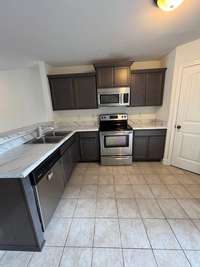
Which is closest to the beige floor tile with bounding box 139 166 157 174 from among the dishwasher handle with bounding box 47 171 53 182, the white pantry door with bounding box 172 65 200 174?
the white pantry door with bounding box 172 65 200 174

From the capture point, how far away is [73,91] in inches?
125

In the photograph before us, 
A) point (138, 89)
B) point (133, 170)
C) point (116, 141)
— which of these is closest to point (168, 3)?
point (138, 89)

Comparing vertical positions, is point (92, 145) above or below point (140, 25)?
below

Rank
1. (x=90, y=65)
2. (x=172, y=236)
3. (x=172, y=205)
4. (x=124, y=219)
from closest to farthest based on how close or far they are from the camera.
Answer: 1. (x=172, y=236)
2. (x=124, y=219)
3. (x=172, y=205)
4. (x=90, y=65)

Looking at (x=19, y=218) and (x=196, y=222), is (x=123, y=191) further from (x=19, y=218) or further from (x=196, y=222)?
Answer: (x=19, y=218)

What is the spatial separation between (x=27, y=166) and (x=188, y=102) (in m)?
2.90

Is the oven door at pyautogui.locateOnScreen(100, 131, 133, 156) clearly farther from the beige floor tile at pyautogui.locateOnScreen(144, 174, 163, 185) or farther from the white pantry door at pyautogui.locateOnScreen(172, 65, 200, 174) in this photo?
the white pantry door at pyautogui.locateOnScreen(172, 65, 200, 174)

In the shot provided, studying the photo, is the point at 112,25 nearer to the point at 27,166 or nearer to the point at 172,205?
the point at 27,166

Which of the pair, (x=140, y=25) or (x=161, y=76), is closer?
(x=140, y=25)

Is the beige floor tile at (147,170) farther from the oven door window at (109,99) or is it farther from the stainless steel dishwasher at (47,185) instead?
the stainless steel dishwasher at (47,185)

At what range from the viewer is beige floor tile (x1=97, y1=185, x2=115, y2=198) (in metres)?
2.13

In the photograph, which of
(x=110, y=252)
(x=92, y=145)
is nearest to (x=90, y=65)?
(x=92, y=145)

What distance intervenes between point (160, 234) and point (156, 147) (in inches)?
73.5

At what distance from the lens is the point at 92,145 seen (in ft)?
10.2
